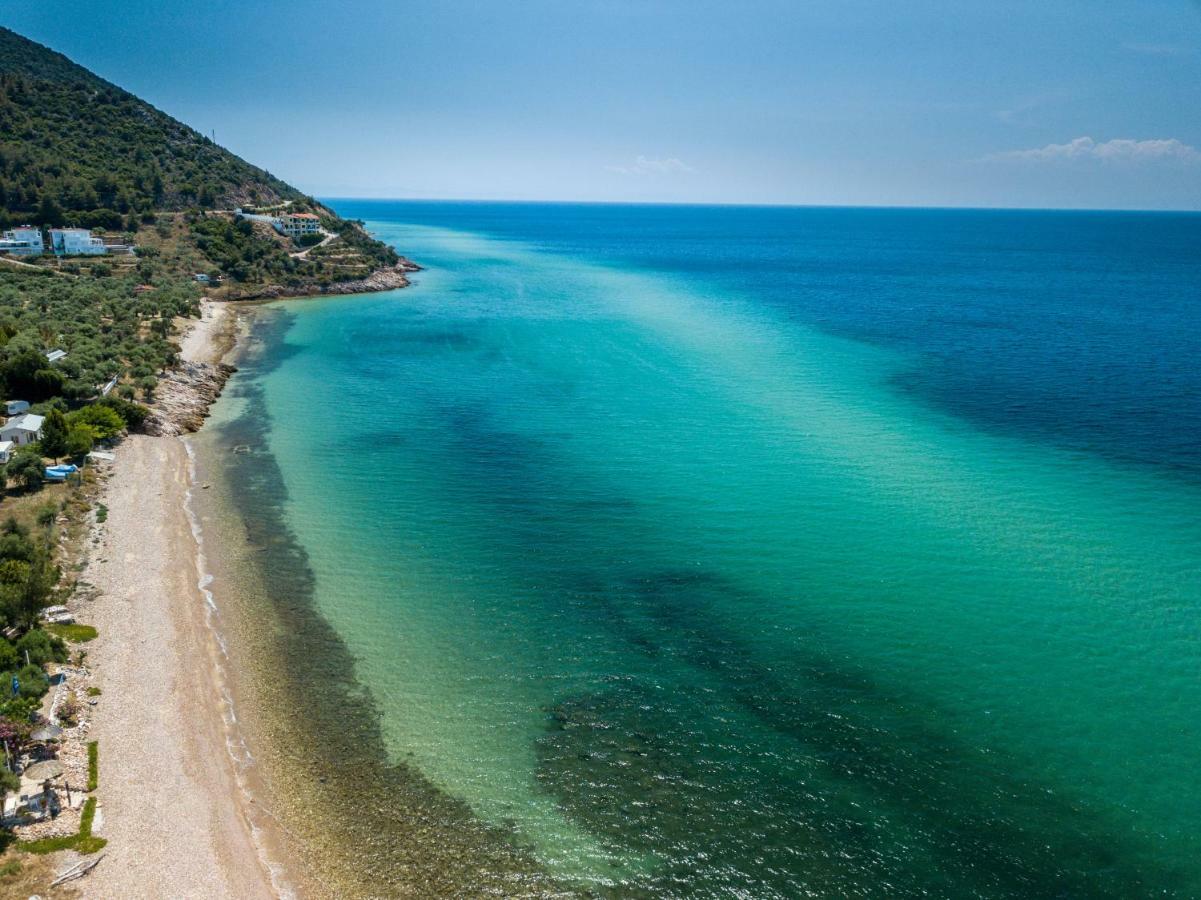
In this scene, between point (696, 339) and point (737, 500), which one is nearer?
point (737, 500)

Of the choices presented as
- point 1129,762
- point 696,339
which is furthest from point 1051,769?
point 696,339

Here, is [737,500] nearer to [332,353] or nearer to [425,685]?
[425,685]

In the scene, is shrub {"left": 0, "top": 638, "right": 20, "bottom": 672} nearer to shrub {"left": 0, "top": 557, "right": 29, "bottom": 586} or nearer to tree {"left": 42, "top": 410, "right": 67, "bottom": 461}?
shrub {"left": 0, "top": 557, "right": 29, "bottom": 586}

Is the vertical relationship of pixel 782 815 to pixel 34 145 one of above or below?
below

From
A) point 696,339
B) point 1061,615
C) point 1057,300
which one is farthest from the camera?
point 1057,300

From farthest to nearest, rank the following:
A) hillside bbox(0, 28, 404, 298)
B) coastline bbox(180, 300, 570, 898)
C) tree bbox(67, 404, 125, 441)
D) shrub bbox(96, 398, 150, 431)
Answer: hillside bbox(0, 28, 404, 298), shrub bbox(96, 398, 150, 431), tree bbox(67, 404, 125, 441), coastline bbox(180, 300, 570, 898)

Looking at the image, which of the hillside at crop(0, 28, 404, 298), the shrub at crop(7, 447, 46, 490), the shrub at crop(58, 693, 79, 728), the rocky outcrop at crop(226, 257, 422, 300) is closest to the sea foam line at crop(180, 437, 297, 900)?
the shrub at crop(58, 693, 79, 728)

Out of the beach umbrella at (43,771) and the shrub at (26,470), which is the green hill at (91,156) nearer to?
the shrub at (26,470)
